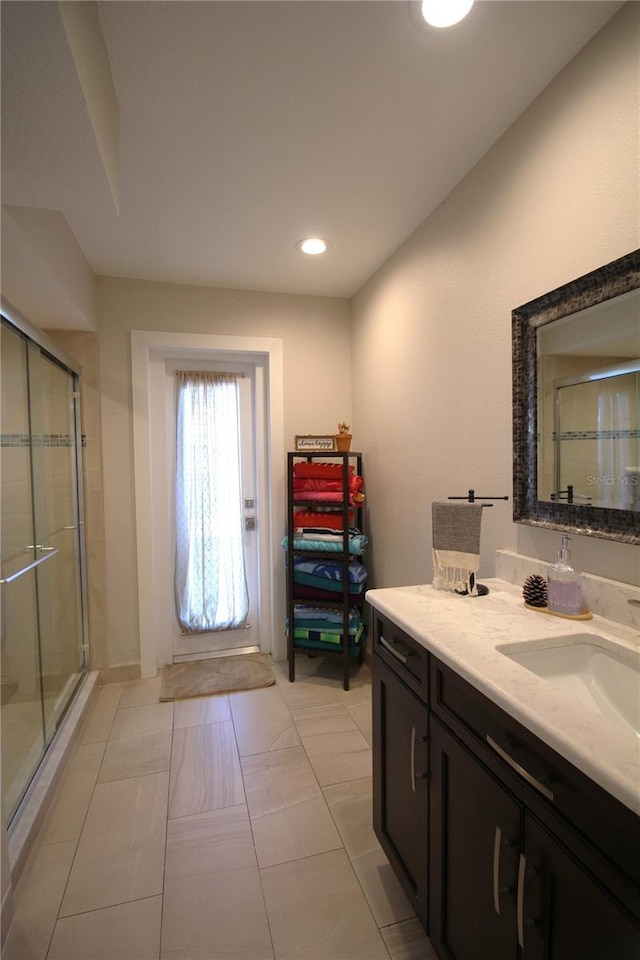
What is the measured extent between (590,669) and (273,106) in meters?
1.91

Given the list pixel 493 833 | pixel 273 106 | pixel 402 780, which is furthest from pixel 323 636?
pixel 273 106

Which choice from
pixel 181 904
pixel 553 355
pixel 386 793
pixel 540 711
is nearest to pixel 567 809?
pixel 540 711

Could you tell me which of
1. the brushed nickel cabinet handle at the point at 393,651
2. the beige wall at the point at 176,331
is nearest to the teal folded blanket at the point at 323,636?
the beige wall at the point at 176,331

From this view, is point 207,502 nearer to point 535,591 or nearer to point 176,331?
point 176,331

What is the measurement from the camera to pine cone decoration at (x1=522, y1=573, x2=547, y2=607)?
1273 millimetres

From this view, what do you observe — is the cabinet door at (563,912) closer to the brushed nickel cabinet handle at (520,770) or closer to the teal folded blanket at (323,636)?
the brushed nickel cabinet handle at (520,770)

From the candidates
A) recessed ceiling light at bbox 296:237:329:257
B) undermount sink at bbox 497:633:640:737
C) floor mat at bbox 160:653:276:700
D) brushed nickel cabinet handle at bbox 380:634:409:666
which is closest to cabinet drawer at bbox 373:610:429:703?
brushed nickel cabinet handle at bbox 380:634:409:666

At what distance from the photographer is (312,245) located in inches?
88.4

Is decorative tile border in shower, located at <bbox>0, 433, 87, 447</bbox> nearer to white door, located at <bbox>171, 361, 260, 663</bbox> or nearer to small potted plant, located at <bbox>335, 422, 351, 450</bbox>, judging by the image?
white door, located at <bbox>171, 361, 260, 663</bbox>

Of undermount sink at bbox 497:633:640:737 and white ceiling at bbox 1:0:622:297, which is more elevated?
white ceiling at bbox 1:0:622:297

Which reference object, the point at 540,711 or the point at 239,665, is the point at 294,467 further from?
the point at 540,711

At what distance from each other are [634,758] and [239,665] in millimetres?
2578

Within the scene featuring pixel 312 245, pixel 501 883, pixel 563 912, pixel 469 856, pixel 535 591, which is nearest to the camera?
pixel 563 912

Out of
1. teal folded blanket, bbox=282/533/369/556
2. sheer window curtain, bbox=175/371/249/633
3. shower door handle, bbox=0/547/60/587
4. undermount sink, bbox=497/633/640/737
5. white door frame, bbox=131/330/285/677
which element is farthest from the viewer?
sheer window curtain, bbox=175/371/249/633
